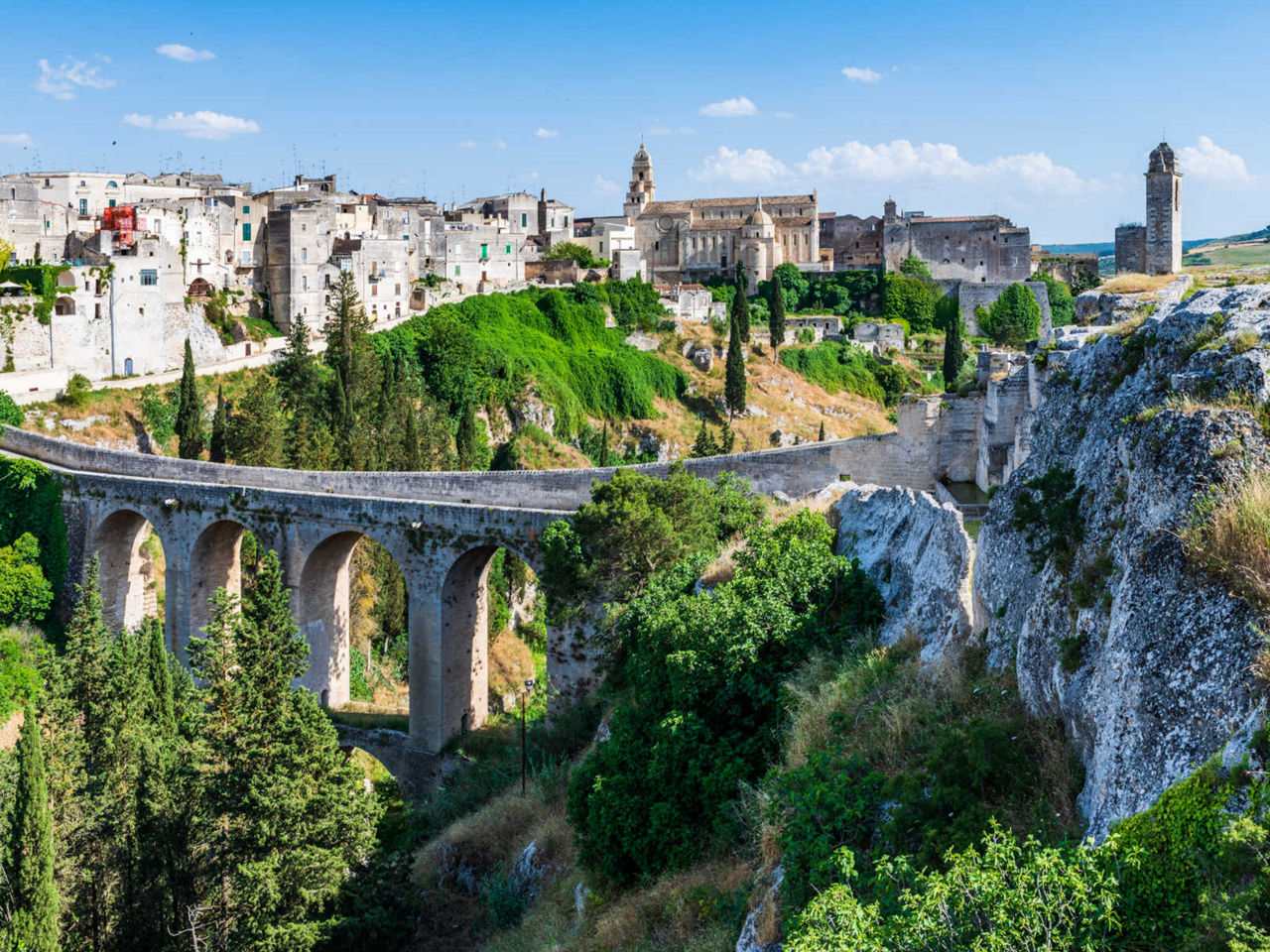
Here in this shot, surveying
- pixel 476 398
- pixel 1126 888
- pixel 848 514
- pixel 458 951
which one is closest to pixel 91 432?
pixel 476 398

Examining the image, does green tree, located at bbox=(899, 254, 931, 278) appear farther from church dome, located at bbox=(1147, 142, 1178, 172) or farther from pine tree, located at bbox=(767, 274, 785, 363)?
church dome, located at bbox=(1147, 142, 1178, 172)

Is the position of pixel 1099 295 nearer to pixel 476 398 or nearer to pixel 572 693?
pixel 572 693

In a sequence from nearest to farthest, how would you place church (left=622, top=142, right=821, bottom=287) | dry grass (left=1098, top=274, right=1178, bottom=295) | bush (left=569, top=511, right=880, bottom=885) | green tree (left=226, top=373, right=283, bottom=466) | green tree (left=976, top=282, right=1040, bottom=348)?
bush (left=569, top=511, right=880, bottom=885) < dry grass (left=1098, top=274, right=1178, bottom=295) < green tree (left=226, top=373, right=283, bottom=466) < green tree (left=976, top=282, right=1040, bottom=348) < church (left=622, top=142, right=821, bottom=287)

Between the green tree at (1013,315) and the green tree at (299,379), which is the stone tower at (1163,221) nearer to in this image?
the green tree at (299,379)

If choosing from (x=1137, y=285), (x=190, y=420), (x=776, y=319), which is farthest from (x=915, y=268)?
(x=1137, y=285)

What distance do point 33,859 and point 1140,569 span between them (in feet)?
52.7

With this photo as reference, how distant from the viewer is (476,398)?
182ft

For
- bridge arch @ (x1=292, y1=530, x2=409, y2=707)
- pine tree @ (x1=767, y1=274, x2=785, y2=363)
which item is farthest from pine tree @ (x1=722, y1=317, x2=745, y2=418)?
bridge arch @ (x1=292, y1=530, x2=409, y2=707)

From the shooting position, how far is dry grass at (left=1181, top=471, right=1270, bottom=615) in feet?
19.5

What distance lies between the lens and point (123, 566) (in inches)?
1261

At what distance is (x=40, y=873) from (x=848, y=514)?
41.2ft

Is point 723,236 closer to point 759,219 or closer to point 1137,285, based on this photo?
point 759,219

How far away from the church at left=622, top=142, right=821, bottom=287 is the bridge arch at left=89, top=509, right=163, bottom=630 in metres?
53.7

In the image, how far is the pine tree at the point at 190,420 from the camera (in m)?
39.2
